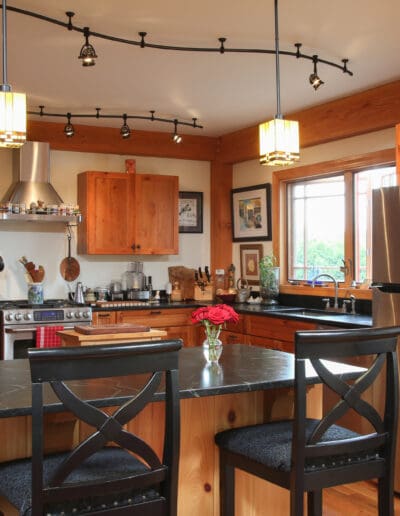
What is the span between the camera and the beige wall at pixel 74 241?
613 centimetres

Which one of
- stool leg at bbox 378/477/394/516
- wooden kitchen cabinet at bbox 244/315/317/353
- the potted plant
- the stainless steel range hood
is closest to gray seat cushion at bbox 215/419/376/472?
stool leg at bbox 378/477/394/516

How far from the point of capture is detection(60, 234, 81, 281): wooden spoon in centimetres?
636

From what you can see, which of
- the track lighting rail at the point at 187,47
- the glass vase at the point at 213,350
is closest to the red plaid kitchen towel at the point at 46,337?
the track lighting rail at the point at 187,47

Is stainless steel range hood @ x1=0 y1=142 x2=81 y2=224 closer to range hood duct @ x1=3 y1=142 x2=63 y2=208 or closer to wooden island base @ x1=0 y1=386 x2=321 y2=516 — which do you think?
range hood duct @ x1=3 y1=142 x2=63 y2=208

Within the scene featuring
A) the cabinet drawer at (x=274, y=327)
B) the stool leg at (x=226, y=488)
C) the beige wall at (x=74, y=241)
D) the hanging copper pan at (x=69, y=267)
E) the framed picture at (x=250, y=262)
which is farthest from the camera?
the framed picture at (x=250, y=262)

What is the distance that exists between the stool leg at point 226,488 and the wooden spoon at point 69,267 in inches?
161

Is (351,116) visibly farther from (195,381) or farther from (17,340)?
(195,381)

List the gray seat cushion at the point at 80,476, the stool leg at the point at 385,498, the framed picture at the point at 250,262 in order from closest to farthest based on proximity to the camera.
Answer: the gray seat cushion at the point at 80,476 < the stool leg at the point at 385,498 < the framed picture at the point at 250,262

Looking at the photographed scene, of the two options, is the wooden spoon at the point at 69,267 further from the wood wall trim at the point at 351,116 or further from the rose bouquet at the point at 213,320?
the rose bouquet at the point at 213,320

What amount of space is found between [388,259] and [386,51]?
4.33 feet

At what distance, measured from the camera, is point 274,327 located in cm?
538

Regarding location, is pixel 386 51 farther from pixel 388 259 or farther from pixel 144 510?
pixel 144 510

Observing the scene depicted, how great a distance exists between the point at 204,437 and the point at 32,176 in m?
3.95

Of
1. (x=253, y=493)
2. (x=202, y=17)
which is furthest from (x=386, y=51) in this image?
(x=253, y=493)
